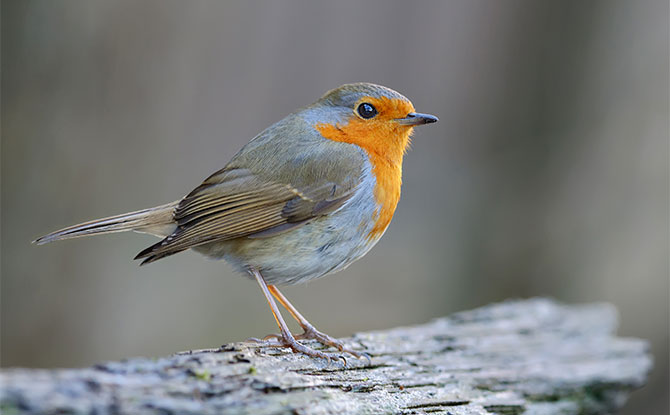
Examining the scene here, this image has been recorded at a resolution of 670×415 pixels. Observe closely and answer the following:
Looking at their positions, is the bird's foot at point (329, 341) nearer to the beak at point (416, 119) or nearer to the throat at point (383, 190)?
the throat at point (383, 190)

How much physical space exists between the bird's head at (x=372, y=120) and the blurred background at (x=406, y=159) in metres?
2.32

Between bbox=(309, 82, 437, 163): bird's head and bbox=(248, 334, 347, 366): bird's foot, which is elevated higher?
bbox=(309, 82, 437, 163): bird's head

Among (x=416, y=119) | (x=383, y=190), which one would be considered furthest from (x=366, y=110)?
(x=383, y=190)

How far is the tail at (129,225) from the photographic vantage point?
10.7 ft

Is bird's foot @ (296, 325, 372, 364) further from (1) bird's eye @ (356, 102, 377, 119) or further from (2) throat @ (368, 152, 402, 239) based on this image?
(1) bird's eye @ (356, 102, 377, 119)

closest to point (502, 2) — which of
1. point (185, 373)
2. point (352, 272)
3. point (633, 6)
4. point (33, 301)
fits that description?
point (633, 6)

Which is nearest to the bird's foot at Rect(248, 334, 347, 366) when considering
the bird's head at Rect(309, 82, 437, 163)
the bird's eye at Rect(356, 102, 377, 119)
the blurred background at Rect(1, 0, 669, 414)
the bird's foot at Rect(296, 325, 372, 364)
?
the bird's foot at Rect(296, 325, 372, 364)

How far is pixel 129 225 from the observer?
134 inches

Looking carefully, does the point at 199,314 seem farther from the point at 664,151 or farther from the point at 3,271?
the point at 664,151

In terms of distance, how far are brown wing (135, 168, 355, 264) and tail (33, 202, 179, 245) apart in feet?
0.28

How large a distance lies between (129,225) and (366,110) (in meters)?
Result: 1.41

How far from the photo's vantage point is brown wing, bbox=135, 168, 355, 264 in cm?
333

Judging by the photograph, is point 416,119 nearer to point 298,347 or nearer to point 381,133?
point 381,133

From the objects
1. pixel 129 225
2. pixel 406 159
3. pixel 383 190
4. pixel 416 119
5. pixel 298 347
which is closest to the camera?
pixel 298 347
